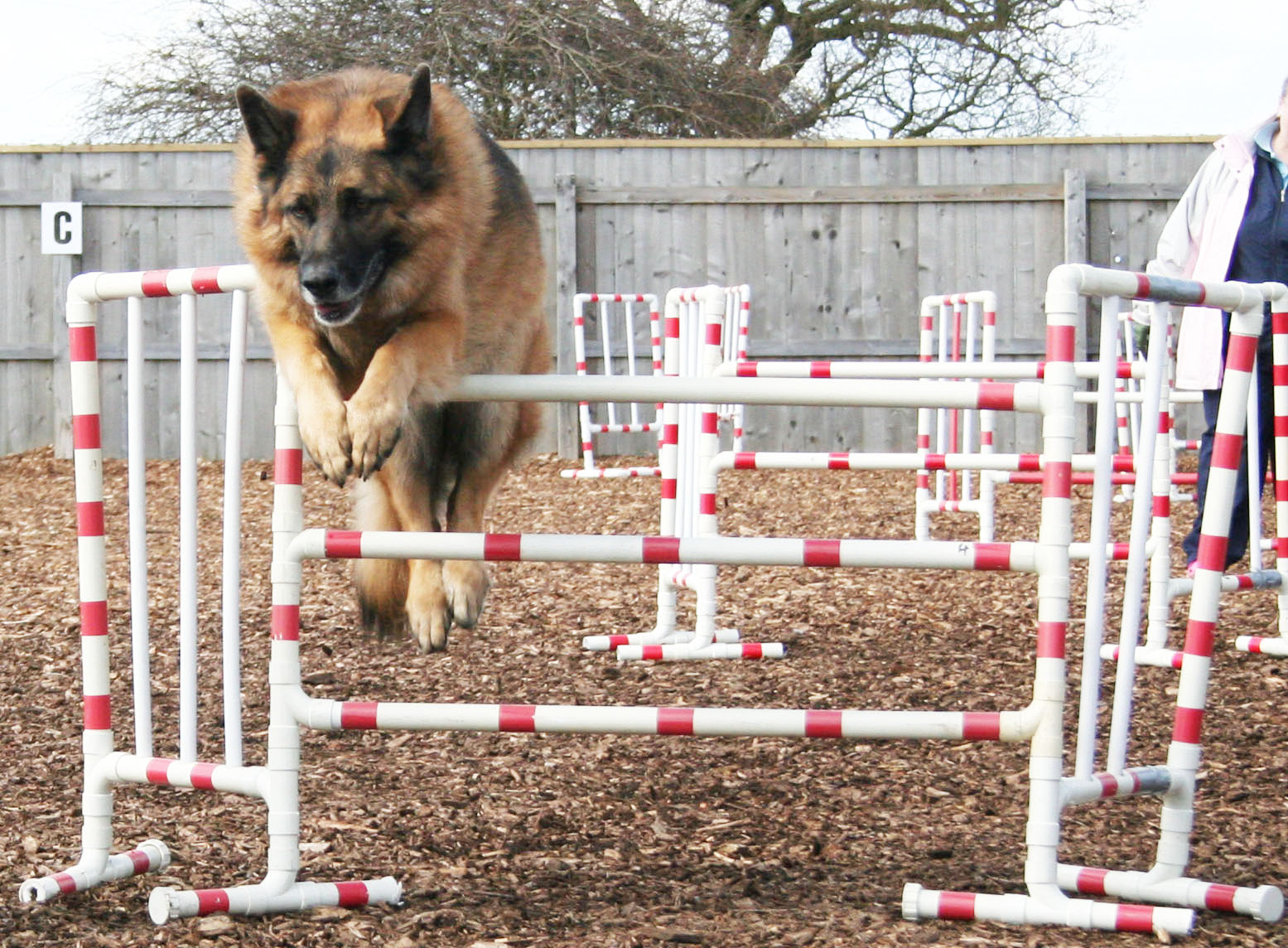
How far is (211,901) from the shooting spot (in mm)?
2922

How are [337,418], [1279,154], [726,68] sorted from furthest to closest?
[726,68], [1279,154], [337,418]

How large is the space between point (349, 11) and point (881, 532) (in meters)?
9.75

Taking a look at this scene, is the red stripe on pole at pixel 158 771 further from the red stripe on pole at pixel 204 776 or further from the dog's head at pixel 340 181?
the dog's head at pixel 340 181

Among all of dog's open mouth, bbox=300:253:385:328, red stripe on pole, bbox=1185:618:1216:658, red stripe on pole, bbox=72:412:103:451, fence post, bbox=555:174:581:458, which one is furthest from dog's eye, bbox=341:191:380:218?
fence post, bbox=555:174:581:458

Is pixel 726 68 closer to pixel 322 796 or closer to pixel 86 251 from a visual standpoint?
pixel 86 251

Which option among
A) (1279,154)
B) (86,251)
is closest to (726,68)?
(86,251)

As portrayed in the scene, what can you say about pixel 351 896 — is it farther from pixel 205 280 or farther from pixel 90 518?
pixel 205 280

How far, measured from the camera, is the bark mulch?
2.97m

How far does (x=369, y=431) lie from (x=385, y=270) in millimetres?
497

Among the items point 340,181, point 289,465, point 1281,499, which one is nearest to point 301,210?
point 340,181

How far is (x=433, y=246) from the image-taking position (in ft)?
11.8

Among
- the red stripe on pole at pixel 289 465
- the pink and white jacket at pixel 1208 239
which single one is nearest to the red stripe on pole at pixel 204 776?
the red stripe on pole at pixel 289 465

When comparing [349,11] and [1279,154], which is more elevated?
[349,11]

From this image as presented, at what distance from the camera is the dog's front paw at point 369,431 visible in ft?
10.5
